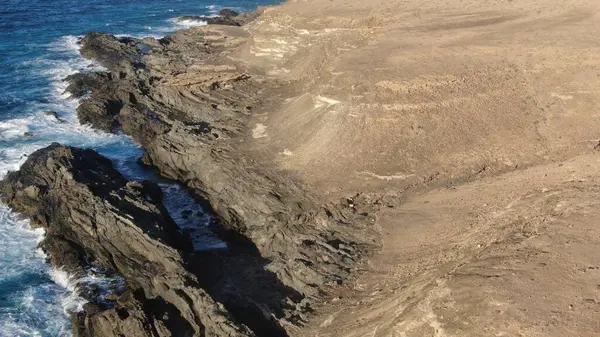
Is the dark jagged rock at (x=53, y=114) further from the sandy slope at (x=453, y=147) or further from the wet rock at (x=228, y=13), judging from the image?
the wet rock at (x=228, y=13)

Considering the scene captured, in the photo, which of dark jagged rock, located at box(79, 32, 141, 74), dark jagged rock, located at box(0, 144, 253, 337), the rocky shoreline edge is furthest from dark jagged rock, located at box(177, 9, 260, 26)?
dark jagged rock, located at box(0, 144, 253, 337)

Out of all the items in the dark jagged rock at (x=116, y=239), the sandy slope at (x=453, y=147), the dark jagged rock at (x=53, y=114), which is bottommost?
the dark jagged rock at (x=116, y=239)

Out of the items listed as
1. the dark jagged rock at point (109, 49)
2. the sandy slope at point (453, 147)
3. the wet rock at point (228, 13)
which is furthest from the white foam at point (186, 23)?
the sandy slope at point (453, 147)

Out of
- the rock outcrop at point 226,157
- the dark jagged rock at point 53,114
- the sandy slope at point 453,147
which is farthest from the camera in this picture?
the dark jagged rock at point 53,114

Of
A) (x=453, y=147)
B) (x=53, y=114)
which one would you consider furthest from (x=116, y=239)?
(x=53, y=114)

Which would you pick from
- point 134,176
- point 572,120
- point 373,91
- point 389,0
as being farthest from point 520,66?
point 134,176

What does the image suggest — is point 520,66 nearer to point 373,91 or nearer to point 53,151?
point 373,91
